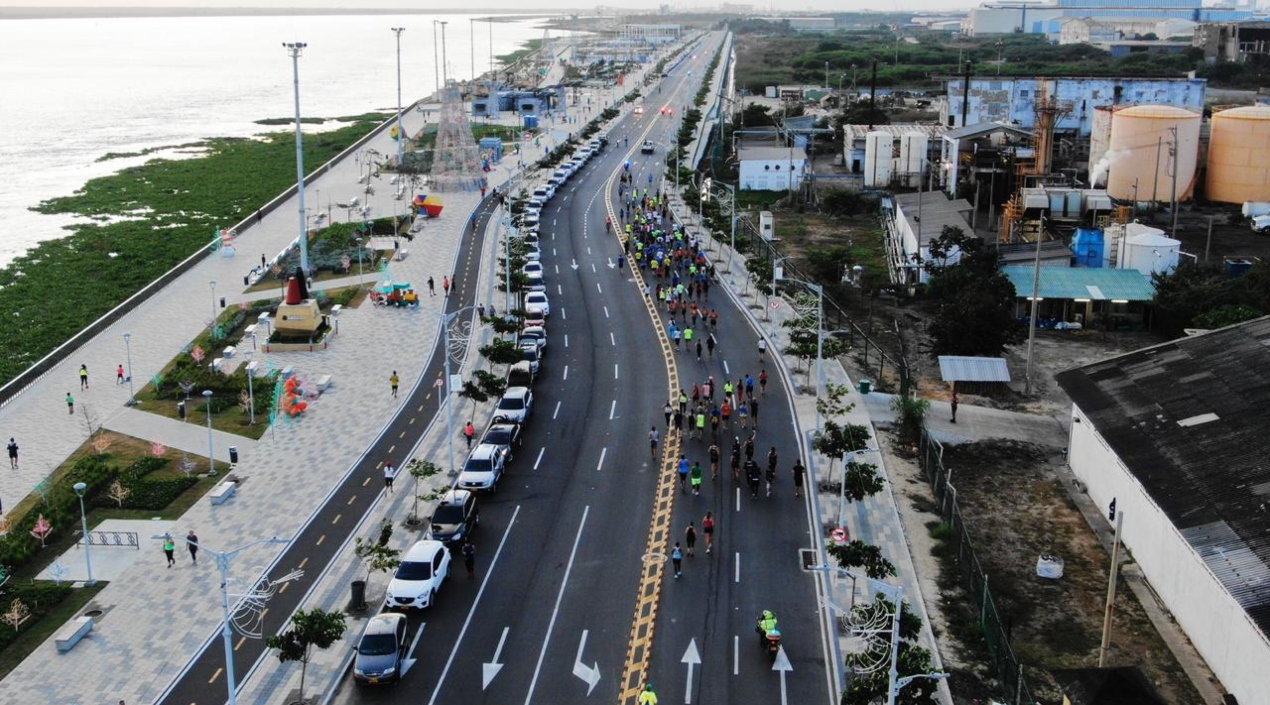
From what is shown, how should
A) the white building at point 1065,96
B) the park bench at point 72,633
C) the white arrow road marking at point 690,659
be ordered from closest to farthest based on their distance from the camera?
1. the white arrow road marking at point 690,659
2. the park bench at point 72,633
3. the white building at point 1065,96

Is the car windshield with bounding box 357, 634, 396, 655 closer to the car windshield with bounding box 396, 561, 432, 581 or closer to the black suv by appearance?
the car windshield with bounding box 396, 561, 432, 581

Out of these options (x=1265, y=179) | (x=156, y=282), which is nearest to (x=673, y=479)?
(x=156, y=282)

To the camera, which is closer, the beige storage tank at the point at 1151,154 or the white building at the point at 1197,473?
the white building at the point at 1197,473

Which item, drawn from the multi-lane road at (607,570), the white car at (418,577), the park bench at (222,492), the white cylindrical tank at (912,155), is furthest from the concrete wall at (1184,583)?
the white cylindrical tank at (912,155)

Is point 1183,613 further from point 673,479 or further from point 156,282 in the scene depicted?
point 156,282

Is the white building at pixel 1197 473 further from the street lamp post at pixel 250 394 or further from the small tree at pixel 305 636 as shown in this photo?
the street lamp post at pixel 250 394

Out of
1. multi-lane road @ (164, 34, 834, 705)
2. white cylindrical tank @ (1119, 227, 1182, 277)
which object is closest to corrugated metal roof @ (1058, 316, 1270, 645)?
multi-lane road @ (164, 34, 834, 705)

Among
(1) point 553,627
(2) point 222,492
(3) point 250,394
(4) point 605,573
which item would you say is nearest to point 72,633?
(2) point 222,492
